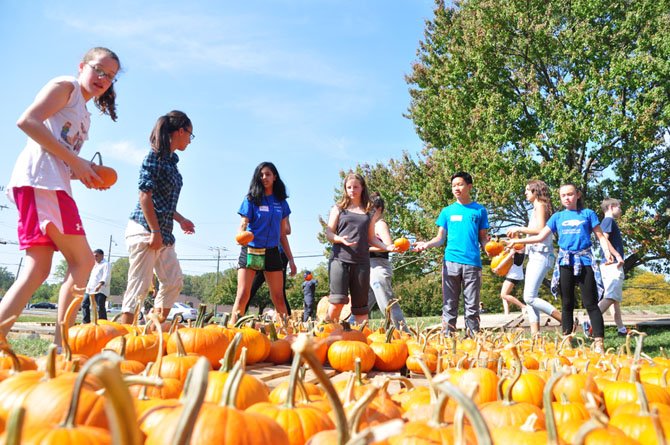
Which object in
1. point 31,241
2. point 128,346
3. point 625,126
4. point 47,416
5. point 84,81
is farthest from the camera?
point 625,126

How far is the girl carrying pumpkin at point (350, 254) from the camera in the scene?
16.0 ft

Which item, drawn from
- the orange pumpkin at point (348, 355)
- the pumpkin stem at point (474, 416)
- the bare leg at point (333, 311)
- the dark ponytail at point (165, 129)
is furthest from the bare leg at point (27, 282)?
the bare leg at point (333, 311)

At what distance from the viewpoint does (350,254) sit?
16.2 feet

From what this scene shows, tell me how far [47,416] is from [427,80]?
66.4 ft

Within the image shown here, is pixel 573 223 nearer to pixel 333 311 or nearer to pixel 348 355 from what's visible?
pixel 333 311

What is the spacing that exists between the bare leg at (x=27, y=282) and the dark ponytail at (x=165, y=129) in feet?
5.22

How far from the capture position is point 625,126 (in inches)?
551

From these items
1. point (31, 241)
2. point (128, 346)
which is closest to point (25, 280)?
point (31, 241)

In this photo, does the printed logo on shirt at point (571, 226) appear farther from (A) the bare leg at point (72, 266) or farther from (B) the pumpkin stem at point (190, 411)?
(B) the pumpkin stem at point (190, 411)

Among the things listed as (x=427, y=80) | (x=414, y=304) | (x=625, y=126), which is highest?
(x=427, y=80)

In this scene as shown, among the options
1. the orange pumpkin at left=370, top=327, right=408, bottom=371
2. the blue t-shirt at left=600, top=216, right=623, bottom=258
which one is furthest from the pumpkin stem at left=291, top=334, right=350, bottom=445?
the blue t-shirt at left=600, top=216, right=623, bottom=258

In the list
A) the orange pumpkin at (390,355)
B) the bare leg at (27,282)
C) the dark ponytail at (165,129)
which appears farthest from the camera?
the dark ponytail at (165,129)

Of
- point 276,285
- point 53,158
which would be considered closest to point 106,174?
point 53,158

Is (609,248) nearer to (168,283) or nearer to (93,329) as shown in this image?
(168,283)
